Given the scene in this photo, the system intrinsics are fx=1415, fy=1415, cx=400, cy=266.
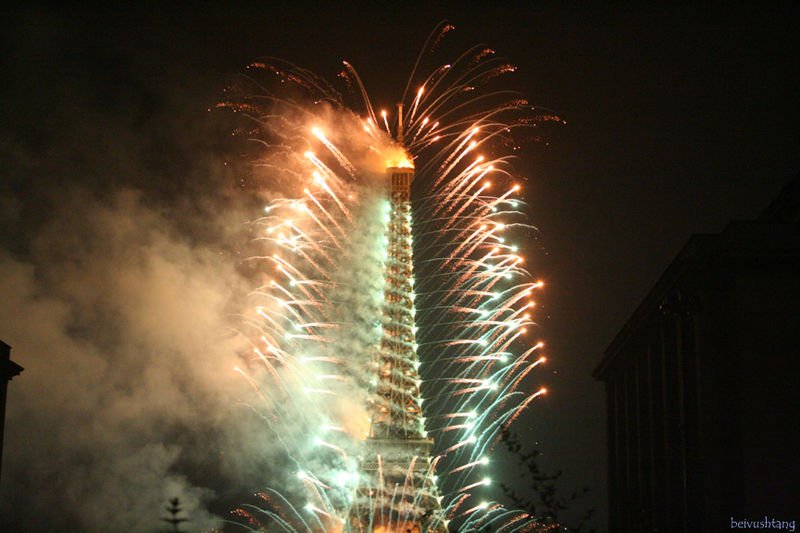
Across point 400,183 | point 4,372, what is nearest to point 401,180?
point 400,183

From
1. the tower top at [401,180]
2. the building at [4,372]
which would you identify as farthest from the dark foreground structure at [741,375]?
the building at [4,372]

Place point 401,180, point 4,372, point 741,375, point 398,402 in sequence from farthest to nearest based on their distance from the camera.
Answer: point 398,402 < point 401,180 < point 4,372 < point 741,375

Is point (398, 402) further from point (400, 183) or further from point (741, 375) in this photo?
point (741, 375)

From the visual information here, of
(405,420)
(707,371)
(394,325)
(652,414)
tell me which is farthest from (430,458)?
(707,371)

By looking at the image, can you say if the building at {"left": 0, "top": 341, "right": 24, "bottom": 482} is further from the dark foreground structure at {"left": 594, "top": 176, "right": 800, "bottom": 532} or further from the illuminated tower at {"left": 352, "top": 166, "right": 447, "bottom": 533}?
the dark foreground structure at {"left": 594, "top": 176, "right": 800, "bottom": 532}

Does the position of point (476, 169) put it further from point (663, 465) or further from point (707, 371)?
point (663, 465)

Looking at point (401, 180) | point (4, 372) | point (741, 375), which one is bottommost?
point (741, 375)
